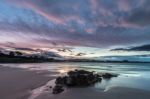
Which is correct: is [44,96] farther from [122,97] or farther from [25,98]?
[122,97]

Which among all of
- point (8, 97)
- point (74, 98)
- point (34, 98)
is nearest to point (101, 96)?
point (74, 98)

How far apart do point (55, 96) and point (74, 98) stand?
3.65 ft

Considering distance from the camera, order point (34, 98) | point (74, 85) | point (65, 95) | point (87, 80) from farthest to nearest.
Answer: point (87, 80), point (74, 85), point (65, 95), point (34, 98)

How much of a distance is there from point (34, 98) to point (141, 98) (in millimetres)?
6555

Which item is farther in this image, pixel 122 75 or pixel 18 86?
pixel 122 75

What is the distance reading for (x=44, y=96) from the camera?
1184 centimetres

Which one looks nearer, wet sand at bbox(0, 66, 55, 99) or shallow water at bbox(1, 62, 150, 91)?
wet sand at bbox(0, 66, 55, 99)

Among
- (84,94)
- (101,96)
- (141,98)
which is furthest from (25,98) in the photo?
(141,98)

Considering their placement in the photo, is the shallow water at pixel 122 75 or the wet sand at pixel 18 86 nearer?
the wet sand at pixel 18 86

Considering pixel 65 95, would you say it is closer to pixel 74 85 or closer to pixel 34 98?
pixel 34 98

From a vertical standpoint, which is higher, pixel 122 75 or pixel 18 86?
pixel 122 75

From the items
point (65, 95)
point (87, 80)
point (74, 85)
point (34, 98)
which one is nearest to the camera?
point (34, 98)

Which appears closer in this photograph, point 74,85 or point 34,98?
point 34,98

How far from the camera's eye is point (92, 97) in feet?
40.0
